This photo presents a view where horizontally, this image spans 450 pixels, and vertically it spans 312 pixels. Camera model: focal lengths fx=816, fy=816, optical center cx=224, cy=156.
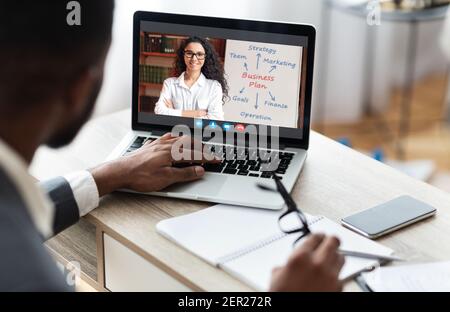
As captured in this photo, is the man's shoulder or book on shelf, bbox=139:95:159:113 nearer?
the man's shoulder

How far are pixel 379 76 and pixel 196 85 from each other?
1.92 meters

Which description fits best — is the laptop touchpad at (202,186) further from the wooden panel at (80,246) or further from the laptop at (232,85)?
the wooden panel at (80,246)

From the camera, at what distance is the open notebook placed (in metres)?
1.28

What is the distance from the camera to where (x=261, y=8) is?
2889 millimetres

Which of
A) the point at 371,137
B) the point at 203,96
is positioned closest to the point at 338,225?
the point at 203,96

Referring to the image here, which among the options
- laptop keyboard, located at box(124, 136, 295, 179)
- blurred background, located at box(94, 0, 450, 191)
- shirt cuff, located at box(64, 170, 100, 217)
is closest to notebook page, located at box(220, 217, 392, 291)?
laptop keyboard, located at box(124, 136, 295, 179)

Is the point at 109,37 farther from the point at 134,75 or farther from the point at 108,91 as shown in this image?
the point at 108,91

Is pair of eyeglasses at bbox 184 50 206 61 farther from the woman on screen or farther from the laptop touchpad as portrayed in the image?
the laptop touchpad

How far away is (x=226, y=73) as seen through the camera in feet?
5.34

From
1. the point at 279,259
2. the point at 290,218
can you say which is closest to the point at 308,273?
the point at 279,259

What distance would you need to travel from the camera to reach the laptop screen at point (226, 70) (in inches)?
62.9

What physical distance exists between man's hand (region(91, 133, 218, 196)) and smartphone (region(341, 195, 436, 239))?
31 centimetres

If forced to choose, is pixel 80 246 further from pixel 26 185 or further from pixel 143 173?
pixel 26 185
